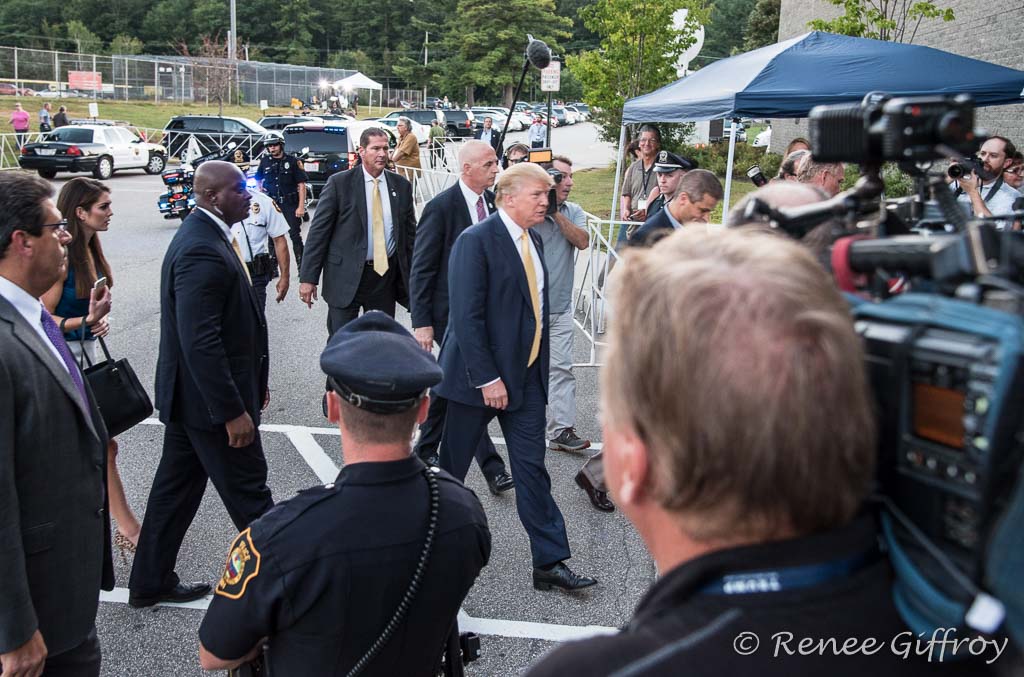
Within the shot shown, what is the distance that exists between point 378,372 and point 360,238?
466 centimetres

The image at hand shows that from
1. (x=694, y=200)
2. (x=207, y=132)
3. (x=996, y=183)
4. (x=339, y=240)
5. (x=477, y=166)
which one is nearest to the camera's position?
(x=694, y=200)

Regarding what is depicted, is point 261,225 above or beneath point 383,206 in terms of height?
beneath

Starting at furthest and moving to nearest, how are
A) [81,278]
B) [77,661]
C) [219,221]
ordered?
[81,278], [219,221], [77,661]

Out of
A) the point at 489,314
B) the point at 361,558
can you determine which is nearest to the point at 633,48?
the point at 489,314

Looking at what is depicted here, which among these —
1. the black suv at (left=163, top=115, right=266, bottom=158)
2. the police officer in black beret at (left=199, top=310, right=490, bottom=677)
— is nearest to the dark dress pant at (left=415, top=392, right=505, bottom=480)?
the police officer in black beret at (left=199, top=310, right=490, bottom=677)

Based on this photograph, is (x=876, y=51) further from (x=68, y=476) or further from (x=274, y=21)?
(x=274, y=21)

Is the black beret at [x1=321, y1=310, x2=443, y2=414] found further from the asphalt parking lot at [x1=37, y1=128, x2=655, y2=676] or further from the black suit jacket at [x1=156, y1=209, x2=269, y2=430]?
the black suit jacket at [x1=156, y1=209, x2=269, y2=430]

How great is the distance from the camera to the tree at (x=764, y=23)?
145 feet

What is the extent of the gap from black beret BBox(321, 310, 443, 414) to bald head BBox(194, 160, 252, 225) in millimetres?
1935

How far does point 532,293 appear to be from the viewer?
444cm

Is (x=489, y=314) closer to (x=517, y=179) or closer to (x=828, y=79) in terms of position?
(x=517, y=179)

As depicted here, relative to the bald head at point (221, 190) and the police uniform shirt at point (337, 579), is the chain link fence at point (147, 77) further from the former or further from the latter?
the police uniform shirt at point (337, 579)

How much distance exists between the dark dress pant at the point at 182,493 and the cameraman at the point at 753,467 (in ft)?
10.4

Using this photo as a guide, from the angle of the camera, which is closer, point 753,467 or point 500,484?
point 753,467
